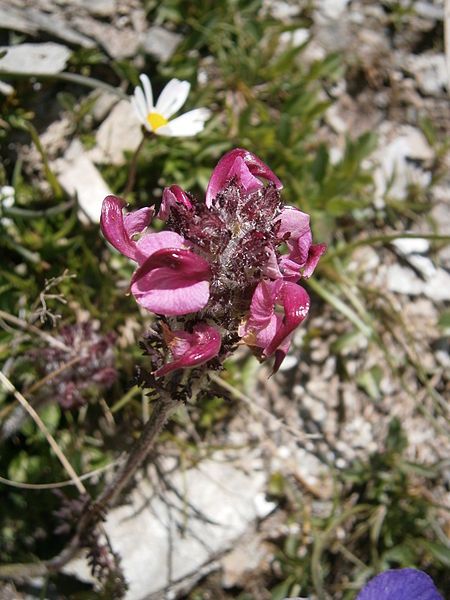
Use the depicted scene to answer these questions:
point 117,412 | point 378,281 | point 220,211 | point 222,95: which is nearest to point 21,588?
point 117,412

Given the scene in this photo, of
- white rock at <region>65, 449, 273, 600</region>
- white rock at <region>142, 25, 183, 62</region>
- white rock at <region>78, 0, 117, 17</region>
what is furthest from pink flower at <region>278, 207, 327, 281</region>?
white rock at <region>78, 0, 117, 17</region>

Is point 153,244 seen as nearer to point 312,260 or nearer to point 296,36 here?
point 312,260

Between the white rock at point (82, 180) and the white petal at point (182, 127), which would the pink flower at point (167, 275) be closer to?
the white petal at point (182, 127)

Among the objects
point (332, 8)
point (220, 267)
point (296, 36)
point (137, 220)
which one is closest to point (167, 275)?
point (220, 267)

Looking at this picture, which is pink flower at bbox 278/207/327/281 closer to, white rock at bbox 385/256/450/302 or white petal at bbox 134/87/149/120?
white petal at bbox 134/87/149/120

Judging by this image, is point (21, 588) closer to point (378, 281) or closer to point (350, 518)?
point (350, 518)

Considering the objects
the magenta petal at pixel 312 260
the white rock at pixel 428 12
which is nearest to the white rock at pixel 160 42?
the white rock at pixel 428 12
